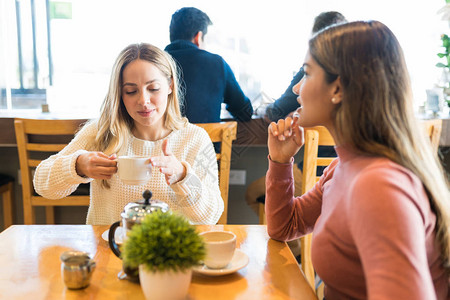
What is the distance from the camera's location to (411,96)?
846mm

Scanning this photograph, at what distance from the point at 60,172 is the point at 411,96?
1056 millimetres

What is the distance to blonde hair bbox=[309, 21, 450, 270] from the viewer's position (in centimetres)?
80

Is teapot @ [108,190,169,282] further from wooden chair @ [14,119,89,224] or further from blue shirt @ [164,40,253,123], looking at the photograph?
blue shirt @ [164,40,253,123]

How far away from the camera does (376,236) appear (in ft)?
2.25

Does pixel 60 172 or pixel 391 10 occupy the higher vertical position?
pixel 391 10

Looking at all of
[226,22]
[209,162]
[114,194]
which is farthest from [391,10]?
[114,194]

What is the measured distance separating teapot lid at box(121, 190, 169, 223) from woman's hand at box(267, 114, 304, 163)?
1.30 feet

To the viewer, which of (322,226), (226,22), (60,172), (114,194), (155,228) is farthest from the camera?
(226,22)

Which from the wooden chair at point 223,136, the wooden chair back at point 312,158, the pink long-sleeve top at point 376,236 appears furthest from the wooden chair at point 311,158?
the pink long-sleeve top at point 376,236

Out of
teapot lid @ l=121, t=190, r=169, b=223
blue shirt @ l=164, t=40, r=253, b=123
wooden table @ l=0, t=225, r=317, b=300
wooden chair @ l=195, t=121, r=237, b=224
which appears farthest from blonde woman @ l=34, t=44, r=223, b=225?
blue shirt @ l=164, t=40, r=253, b=123

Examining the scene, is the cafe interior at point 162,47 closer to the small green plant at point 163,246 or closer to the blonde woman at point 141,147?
the blonde woman at point 141,147

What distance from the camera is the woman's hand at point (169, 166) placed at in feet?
4.03

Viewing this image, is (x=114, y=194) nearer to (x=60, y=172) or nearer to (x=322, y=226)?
(x=60, y=172)

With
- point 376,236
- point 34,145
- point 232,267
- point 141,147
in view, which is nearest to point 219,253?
point 232,267
